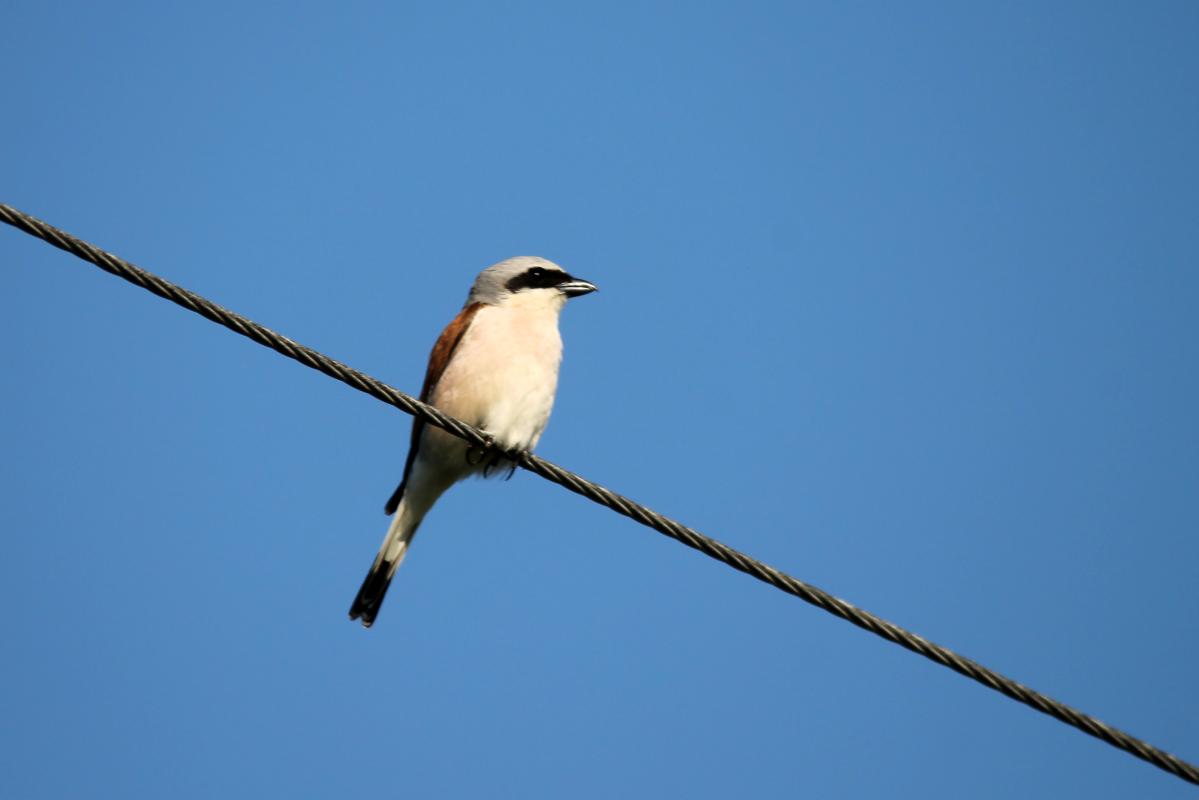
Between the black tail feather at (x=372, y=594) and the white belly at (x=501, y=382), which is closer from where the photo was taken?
the white belly at (x=501, y=382)

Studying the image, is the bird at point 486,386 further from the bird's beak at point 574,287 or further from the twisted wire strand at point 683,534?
the twisted wire strand at point 683,534

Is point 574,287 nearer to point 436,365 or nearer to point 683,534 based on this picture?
point 436,365

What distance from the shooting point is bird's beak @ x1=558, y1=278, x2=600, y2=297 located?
23.3ft

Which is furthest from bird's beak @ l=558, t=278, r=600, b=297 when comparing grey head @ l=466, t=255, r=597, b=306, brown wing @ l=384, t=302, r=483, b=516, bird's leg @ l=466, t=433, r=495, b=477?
bird's leg @ l=466, t=433, r=495, b=477

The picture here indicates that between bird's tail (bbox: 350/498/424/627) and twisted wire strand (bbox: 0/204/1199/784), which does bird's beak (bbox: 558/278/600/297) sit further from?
twisted wire strand (bbox: 0/204/1199/784)

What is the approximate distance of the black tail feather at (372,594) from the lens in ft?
22.1

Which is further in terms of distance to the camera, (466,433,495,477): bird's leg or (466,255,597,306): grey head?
(466,255,597,306): grey head

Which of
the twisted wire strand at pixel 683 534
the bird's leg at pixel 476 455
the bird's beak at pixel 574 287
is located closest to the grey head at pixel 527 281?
the bird's beak at pixel 574 287

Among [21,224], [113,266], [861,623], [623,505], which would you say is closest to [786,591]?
[861,623]


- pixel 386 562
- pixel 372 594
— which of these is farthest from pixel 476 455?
pixel 372 594

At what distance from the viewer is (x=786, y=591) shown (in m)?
3.88

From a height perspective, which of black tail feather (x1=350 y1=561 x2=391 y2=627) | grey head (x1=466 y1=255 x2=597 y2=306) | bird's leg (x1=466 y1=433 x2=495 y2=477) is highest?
grey head (x1=466 y1=255 x2=597 y2=306)

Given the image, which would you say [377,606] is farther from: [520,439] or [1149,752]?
[1149,752]

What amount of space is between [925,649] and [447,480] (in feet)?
11.5
